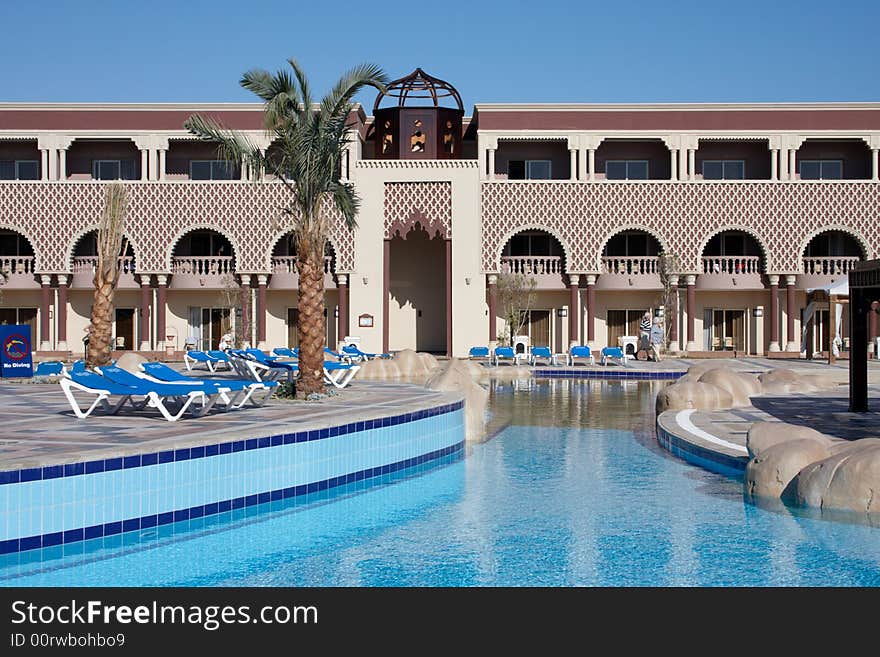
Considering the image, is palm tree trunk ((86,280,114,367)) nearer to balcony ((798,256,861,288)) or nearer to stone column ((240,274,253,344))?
stone column ((240,274,253,344))

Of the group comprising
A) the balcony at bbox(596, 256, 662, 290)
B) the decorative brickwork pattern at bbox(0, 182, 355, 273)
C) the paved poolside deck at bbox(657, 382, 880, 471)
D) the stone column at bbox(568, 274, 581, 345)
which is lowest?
the paved poolside deck at bbox(657, 382, 880, 471)

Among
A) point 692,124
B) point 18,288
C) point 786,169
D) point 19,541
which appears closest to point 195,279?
point 18,288

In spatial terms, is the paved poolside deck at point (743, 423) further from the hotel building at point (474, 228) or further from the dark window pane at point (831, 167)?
the dark window pane at point (831, 167)

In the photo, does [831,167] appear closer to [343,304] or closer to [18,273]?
[343,304]

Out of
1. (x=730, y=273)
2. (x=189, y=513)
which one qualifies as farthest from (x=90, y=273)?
(x=189, y=513)

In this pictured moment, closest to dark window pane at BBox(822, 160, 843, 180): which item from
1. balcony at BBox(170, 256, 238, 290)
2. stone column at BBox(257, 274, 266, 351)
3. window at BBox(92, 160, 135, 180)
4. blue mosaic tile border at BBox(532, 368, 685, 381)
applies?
blue mosaic tile border at BBox(532, 368, 685, 381)

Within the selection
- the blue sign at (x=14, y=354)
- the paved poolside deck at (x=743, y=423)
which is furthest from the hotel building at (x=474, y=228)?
the paved poolside deck at (x=743, y=423)

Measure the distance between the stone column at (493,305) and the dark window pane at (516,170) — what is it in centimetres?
474

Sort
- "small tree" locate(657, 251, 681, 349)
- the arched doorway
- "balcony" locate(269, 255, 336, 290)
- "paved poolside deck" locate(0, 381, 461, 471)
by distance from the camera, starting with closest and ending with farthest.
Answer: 1. "paved poolside deck" locate(0, 381, 461, 471)
2. "small tree" locate(657, 251, 681, 349)
3. "balcony" locate(269, 255, 336, 290)
4. the arched doorway

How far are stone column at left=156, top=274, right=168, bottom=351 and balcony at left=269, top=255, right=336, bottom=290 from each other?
11.8 feet

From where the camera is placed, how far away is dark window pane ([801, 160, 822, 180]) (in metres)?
34.9

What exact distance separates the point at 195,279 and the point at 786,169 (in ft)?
67.5
